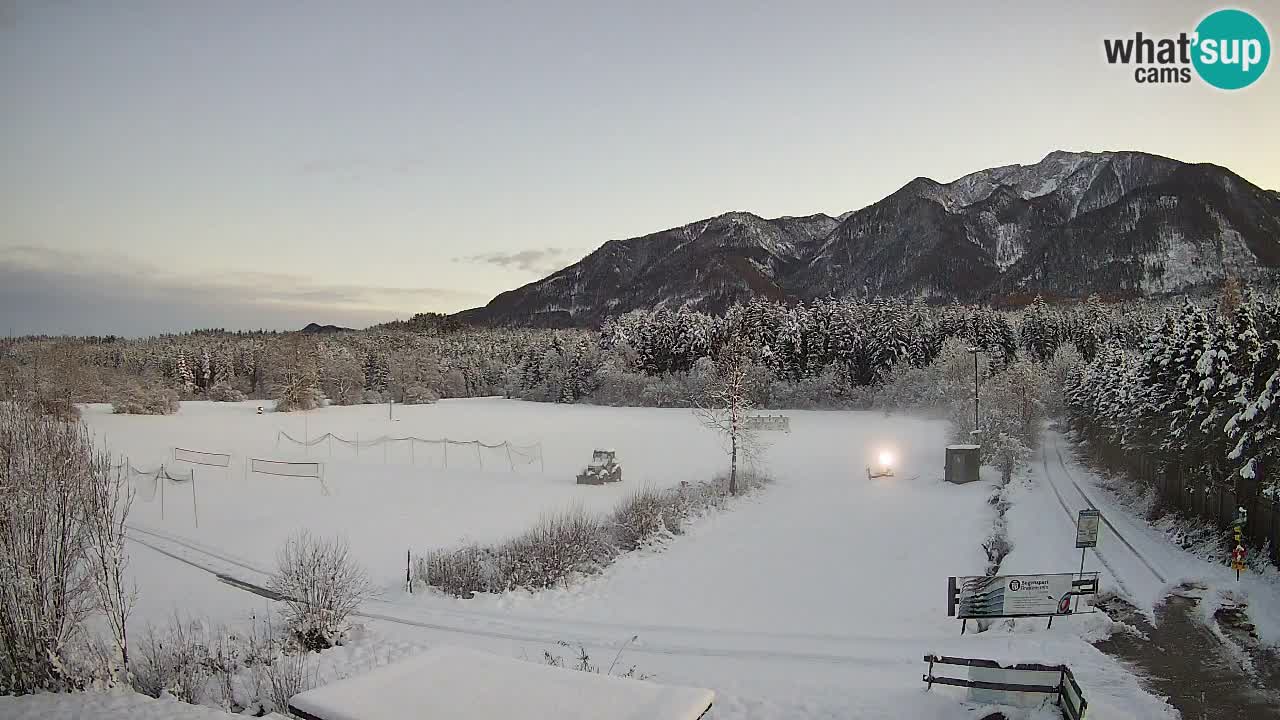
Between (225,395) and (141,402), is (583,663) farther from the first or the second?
(225,395)

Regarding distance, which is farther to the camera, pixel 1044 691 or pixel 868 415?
pixel 868 415

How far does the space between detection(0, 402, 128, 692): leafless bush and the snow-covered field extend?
356 centimetres

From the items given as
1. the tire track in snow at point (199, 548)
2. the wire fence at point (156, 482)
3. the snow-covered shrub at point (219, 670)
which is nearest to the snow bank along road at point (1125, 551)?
the snow-covered shrub at point (219, 670)

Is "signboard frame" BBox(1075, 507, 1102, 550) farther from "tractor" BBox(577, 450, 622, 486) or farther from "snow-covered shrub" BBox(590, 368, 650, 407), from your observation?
"snow-covered shrub" BBox(590, 368, 650, 407)

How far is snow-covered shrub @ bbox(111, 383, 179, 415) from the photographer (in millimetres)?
55750

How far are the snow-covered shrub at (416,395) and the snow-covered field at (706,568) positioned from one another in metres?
36.2

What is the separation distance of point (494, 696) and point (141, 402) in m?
62.7

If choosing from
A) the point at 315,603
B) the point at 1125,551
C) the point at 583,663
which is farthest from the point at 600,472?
the point at 583,663

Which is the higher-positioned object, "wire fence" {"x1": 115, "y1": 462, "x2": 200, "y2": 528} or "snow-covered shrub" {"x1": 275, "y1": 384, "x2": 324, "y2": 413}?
"snow-covered shrub" {"x1": 275, "y1": 384, "x2": 324, "y2": 413}

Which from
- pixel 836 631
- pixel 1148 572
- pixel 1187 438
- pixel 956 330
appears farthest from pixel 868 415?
pixel 836 631

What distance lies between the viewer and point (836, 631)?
14430mm

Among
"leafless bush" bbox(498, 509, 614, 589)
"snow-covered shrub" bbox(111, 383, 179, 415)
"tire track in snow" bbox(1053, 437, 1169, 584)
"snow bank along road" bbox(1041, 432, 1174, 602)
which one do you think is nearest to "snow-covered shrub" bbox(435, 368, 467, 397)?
"snow-covered shrub" bbox(111, 383, 179, 415)

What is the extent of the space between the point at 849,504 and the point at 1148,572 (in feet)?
41.6

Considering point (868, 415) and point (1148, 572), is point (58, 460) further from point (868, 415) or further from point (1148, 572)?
point (868, 415)
